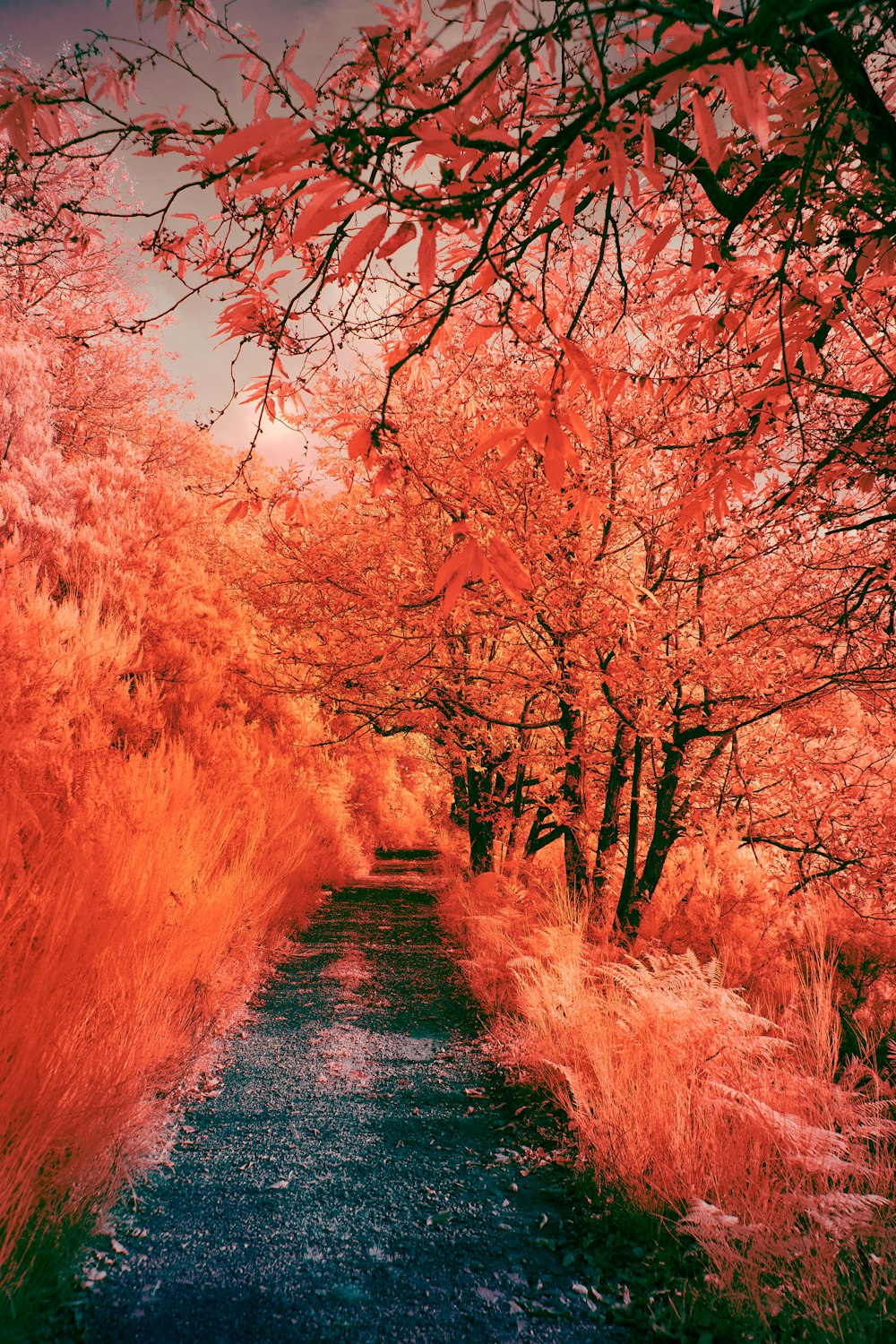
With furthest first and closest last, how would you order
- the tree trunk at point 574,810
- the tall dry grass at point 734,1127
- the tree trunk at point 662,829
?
the tree trunk at point 574,810 < the tree trunk at point 662,829 < the tall dry grass at point 734,1127

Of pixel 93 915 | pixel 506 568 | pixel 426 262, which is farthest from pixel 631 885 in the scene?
pixel 426 262

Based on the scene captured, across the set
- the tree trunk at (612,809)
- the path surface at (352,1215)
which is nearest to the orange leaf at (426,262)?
the path surface at (352,1215)

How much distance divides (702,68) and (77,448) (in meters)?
14.3

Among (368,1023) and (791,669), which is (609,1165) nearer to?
(368,1023)

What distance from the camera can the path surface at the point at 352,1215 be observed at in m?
2.27

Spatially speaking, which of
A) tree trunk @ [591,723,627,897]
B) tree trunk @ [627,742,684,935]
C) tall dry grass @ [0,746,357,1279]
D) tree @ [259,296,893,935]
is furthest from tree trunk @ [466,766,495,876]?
tall dry grass @ [0,746,357,1279]

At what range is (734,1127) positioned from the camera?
9.65 feet

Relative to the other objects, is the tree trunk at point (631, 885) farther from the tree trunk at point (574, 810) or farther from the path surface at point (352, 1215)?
the path surface at point (352, 1215)

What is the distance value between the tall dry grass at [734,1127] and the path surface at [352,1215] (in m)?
0.41

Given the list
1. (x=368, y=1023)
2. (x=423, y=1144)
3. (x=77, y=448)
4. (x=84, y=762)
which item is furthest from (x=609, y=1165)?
(x=77, y=448)

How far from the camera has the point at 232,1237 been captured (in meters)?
2.67

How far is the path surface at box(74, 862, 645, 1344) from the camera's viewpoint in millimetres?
2273

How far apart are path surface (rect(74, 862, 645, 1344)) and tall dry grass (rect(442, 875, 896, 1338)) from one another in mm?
415

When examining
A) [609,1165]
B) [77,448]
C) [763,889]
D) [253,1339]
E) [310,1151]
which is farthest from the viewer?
[77,448]
